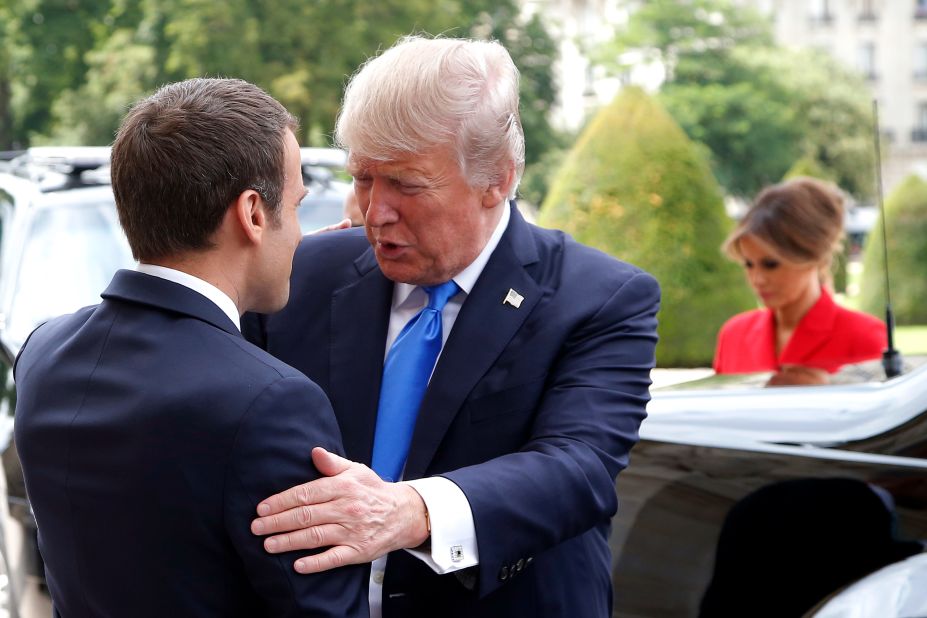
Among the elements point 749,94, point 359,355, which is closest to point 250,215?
point 359,355

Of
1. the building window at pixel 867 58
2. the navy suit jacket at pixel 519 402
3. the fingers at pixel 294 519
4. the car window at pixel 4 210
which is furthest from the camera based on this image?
the building window at pixel 867 58

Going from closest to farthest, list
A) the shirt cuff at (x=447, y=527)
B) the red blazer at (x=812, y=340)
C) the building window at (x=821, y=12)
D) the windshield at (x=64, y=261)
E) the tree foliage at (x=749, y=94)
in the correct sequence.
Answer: the shirt cuff at (x=447, y=527), the red blazer at (x=812, y=340), the windshield at (x=64, y=261), the tree foliage at (x=749, y=94), the building window at (x=821, y=12)

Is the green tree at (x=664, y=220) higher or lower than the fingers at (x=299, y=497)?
lower

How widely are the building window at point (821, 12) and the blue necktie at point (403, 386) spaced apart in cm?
7230

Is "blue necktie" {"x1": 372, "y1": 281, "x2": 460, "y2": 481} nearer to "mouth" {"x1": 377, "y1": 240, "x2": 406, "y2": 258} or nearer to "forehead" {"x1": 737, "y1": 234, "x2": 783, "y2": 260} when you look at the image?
"mouth" {"x1": 377, "y1": 240, "x2": 406, "y2": 258}

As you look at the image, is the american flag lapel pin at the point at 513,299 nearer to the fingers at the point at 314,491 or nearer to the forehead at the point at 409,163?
the forehead at the point at 409,163

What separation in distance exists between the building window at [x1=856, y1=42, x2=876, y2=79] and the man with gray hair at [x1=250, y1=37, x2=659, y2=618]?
71.2 metres

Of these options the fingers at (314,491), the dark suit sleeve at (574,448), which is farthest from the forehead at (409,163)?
the fingers at (314,491)

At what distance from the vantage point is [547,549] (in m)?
2.31

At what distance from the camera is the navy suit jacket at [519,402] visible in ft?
7.34

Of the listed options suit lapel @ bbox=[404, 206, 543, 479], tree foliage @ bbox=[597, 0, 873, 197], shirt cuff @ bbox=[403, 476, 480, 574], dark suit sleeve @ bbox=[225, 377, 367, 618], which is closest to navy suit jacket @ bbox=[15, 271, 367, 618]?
dark suit sleeve @ bbox=[225, 377, 367, 618]

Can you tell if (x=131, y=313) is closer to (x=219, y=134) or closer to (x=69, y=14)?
(x=219, y=134)

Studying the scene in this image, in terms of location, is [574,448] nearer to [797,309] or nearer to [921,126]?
[797,309]

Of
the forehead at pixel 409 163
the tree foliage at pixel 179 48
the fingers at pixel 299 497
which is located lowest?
the tree foliage at pixel 179 48
